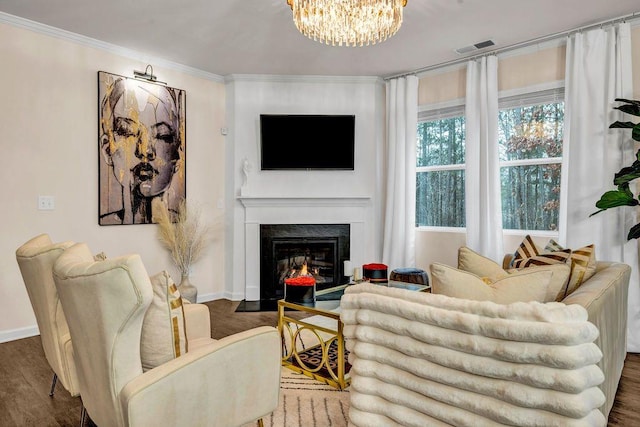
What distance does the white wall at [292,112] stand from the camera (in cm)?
490

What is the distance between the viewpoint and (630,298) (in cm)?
331

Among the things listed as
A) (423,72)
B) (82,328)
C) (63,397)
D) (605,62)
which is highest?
(423,72)

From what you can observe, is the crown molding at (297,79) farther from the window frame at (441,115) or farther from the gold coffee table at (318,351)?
the gold coffee table at (318,351)

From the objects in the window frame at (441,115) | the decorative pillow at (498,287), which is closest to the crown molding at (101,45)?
the window frame at (441,115)

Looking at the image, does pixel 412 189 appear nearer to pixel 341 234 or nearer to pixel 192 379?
pixel 341 234

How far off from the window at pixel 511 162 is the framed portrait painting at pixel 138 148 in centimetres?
274

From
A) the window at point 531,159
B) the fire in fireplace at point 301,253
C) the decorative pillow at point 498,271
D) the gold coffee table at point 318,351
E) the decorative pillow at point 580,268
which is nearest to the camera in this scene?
the decorative pillow at point 498,271

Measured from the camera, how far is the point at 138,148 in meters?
4.22

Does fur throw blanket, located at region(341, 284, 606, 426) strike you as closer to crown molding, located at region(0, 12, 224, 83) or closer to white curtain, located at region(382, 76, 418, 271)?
white curtain, located at region(382, 76, 418, 271)

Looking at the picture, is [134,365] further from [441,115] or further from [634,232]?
[441,115]

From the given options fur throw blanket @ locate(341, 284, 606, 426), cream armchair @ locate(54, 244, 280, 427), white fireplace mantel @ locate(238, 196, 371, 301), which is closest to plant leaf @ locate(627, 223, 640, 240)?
fur throw blanket @ locate(341, 284, 606, 426)

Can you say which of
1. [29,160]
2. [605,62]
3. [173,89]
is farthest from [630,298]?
[29,160]

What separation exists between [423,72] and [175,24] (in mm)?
2669

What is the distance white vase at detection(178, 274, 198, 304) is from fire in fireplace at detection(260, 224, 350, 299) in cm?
81
